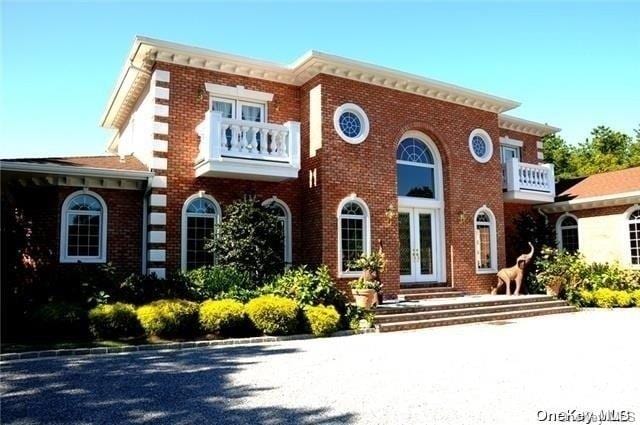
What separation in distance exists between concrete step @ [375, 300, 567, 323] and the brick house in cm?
209

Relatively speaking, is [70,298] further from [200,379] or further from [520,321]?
[520,321]

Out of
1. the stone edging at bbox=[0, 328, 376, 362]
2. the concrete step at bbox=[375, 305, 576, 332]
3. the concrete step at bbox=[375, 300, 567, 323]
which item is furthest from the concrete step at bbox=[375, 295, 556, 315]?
the stone edging at bbox=[0, 328, 376, 362]

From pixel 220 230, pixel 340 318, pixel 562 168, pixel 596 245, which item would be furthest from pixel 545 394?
pixel 562 168

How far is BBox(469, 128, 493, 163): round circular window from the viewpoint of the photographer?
18.0m

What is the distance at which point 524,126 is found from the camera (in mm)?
21109

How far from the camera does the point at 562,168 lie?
39.8 metres

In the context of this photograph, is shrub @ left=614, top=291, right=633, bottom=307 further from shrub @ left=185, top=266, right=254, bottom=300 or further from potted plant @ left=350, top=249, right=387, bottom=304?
shrub @ left=185, top=266, right=254, bottom=300

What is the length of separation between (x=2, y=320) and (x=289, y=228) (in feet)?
24.5

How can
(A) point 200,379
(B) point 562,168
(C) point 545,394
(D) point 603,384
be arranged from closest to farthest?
1. (C) point 545,394
2. (D) point 603,384
3. (A) point 200,379
4. (B) point 562,168

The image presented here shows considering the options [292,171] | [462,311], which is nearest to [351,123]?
[292,171]

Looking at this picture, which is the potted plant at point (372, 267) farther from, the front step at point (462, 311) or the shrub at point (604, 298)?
the shrub at point (604, 298)

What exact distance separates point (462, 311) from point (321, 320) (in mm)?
4793

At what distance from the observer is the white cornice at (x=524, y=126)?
20359 mm

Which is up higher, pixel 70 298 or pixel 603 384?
pixel 70 298
